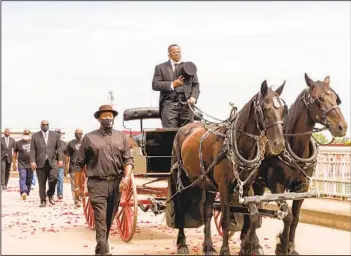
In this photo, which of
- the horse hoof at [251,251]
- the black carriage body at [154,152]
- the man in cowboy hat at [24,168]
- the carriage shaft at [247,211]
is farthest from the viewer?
the man in cowboy hat at [24,168]

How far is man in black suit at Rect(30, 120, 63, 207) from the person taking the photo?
1756 cm

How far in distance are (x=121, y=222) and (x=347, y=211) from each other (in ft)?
16.5

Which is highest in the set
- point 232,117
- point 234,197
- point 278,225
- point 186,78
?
point 186,78

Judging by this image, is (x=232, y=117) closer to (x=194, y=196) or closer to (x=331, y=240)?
(x=194, y=196)

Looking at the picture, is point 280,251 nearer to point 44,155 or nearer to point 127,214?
point 127,214

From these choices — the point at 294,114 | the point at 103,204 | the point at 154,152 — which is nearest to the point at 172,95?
the point at 154,152

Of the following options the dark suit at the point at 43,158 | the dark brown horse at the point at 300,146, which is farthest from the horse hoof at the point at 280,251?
the dark suit at the point at 43,158

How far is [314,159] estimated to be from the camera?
9531 mm

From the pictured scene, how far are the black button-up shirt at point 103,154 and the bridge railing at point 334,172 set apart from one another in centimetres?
824

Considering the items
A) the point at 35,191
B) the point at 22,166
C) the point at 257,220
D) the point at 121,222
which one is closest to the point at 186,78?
the point at 121,222

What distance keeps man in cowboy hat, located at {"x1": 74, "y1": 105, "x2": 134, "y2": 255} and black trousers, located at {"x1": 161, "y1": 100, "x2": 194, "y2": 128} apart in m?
2.47

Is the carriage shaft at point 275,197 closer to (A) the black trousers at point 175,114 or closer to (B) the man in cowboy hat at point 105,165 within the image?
(B) the man in cowboy hat at point 105,165

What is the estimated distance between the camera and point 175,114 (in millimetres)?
11641

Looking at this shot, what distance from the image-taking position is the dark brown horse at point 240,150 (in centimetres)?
862
